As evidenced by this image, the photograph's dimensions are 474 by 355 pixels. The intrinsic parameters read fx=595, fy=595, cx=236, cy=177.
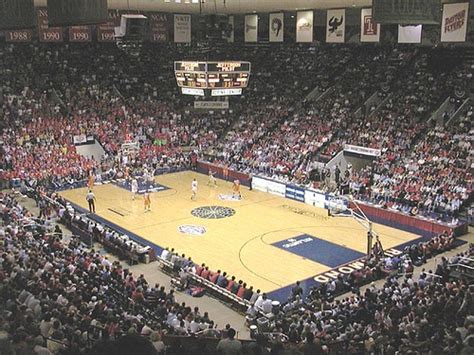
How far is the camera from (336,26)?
32.3 m

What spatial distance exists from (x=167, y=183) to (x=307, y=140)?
879 centimetres

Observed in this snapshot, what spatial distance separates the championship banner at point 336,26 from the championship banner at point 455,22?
5.64 metres

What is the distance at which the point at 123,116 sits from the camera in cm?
4062

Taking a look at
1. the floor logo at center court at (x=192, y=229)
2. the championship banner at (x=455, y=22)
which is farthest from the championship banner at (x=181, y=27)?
the championship banner at (x=455, y=22)

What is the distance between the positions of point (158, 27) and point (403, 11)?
27.8 m

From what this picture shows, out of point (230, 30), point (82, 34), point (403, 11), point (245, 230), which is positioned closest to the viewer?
point (403, 11)

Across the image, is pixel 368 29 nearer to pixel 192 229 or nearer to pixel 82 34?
pixel 192 229

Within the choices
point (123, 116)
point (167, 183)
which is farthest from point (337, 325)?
point (123, 116)

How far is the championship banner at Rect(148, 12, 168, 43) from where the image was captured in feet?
117

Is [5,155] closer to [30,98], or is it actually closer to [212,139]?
[30,98]

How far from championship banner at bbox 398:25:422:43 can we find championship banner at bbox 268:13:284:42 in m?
7.30

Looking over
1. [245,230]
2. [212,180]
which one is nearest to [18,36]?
[212,180]

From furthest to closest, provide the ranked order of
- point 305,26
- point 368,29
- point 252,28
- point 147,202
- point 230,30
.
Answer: point 230,30 → point 252,28 → point 305,26 → point 368,29 → point 147,202

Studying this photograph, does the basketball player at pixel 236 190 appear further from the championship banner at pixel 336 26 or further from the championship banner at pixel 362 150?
the championship banner at pixel 336 26
